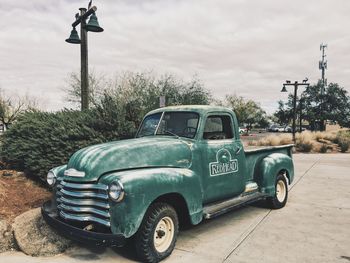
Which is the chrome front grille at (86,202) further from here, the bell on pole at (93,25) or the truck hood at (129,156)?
the bell on pole at (93,25)

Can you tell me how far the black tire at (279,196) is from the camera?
6.09 m

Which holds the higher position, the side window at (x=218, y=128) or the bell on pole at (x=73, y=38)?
the bell on pole at (x=73, y=38)

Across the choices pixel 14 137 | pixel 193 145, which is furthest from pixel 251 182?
pixel 14 137

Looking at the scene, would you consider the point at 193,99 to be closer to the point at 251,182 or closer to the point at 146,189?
the point at 251,182

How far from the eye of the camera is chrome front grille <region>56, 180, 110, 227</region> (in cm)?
347

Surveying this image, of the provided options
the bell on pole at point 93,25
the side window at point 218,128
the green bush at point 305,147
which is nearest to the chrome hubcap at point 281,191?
the side window at point 218,128

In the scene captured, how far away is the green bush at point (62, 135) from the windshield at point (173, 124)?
1.70 metres

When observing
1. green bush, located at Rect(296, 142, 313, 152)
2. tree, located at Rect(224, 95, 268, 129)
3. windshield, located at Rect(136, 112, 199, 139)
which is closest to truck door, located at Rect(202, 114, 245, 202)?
windshield, located at Rect(136, 112, 199, 139)

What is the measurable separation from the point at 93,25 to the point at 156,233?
19.9 ft

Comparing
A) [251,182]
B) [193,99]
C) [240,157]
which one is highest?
[193,99]

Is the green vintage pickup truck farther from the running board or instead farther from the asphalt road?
the asphalt road

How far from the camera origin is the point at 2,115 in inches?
1577

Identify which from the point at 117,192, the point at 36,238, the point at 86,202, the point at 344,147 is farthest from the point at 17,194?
the point at 344,147

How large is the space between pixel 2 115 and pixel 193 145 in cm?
4154
